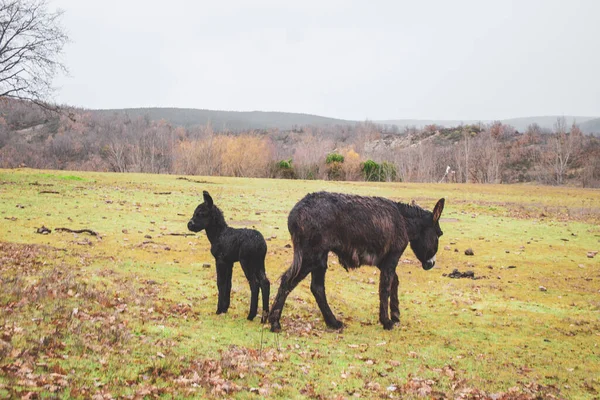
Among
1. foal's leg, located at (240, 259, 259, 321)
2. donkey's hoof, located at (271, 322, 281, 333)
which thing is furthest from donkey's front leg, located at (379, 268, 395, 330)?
foal's leg, located at (240, 259, 259, 321)

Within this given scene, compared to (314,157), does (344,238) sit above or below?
below

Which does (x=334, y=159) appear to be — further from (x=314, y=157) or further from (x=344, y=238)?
(x=344, y=238)

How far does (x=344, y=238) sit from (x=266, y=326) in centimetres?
236

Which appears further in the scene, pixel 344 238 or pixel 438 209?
pixel 438 209

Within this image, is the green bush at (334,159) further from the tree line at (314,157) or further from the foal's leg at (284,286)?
the foal's leg at (284,286)

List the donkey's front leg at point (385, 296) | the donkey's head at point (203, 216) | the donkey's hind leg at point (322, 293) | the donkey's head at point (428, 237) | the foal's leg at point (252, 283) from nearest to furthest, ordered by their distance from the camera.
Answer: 1. the donkey's hind leg at point (322, 293)
2. the foal's leg at point (252, 283)
3. the donkey's front leg at point (385, 296)
4. the donkey's head at point (203, 216)
5. the donkey's head at point (428, 237)

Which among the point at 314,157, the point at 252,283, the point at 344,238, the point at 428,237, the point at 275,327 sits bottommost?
the point at 275,327

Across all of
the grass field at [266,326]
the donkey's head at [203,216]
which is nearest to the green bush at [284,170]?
the grass field at [266,326]

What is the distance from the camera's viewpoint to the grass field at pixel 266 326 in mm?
6117

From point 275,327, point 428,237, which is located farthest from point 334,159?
point 275,327

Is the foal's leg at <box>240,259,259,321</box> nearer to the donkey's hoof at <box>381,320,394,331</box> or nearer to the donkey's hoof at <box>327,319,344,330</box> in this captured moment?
the donkey's hoof at <box>327,319,344,330</box>

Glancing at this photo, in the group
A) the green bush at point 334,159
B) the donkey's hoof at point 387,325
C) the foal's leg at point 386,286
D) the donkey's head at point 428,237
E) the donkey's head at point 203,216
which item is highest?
the green bush at point 334,159

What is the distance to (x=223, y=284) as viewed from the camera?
10.2 metres

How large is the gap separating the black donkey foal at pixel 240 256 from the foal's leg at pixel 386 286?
8.06ft
